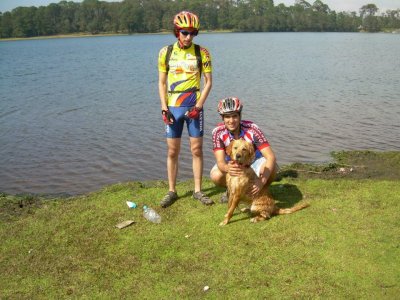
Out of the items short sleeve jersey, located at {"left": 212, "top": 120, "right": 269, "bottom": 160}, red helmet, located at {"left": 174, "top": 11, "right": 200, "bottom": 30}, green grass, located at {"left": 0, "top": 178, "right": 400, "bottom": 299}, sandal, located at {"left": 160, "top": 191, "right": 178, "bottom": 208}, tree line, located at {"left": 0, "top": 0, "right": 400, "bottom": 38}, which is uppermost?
tree line, located at {"left": 0, "top": 0, "right": 400, "bottom": 38}

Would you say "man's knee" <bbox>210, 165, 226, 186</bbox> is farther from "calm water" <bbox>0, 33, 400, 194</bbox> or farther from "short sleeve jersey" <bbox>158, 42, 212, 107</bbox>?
"calm water" <bbox>0, 33, 400, 194</bbox>

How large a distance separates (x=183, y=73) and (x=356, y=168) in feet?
19.0

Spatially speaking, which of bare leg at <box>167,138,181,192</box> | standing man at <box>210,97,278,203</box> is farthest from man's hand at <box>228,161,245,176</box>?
bare leg at <box>167,138,181,192</box>

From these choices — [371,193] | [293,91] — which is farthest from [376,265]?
[293,91]

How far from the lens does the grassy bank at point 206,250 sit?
5027 mm

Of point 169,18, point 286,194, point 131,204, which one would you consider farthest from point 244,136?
point 169,18

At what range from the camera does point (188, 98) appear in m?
7.27

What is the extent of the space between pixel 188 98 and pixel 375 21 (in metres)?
172

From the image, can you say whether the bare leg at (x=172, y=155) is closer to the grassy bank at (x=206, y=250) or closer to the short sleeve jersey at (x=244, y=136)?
the grassy bank at (x=206, y=250)

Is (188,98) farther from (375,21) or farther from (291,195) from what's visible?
(375,21)

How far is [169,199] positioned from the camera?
7695 mm

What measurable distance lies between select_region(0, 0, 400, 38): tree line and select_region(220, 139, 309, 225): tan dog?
431 feet

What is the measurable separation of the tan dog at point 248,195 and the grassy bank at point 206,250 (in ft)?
0.64

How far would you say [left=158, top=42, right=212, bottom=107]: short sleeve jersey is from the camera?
717 centimetres
